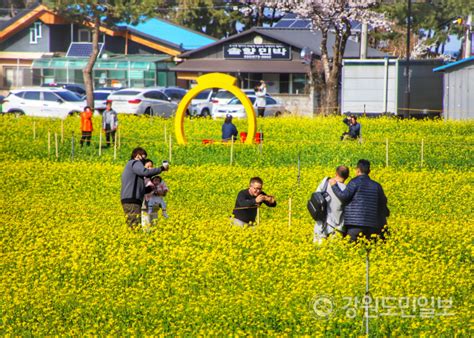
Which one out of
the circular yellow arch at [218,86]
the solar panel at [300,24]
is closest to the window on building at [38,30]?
the solar panel at [300,24]

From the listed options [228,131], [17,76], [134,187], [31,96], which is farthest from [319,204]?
[17,76]

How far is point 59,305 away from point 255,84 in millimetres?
A: 49755

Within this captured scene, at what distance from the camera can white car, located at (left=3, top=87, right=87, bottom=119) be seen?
46.2 metres

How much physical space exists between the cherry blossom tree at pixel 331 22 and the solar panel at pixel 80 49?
16.3 meters

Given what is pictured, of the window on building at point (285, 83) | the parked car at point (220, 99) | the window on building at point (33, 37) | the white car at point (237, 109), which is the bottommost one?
the white car at point (237, 109)

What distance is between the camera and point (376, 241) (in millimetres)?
16266

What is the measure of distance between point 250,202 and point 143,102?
30.9 meters

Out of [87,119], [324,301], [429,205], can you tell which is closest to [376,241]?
[324,301]

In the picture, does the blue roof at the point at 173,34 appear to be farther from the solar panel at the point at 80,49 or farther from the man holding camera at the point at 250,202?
the man holding camera at the point at 250,202

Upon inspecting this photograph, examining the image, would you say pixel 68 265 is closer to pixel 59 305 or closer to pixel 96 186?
pixel 59 305

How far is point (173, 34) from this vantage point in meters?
75.3

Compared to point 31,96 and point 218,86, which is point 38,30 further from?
point 218,86

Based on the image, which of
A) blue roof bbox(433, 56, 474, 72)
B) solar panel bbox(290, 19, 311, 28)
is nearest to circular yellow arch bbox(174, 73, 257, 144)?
blue roof bbox(433, 56, 474, 72)

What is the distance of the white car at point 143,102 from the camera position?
155 ft
